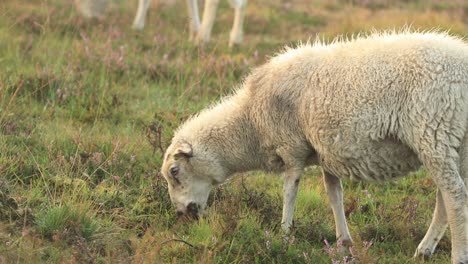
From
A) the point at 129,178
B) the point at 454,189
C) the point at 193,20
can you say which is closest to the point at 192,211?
the point at 129,178

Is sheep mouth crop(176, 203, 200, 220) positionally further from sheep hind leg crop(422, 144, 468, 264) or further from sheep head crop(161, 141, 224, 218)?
sheep hind leg crop(422, 144, 468, 264)

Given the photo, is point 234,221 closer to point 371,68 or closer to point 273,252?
point 273,252

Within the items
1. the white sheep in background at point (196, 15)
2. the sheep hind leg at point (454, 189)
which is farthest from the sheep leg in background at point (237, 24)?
the sheep hind leg at point (454, 189)

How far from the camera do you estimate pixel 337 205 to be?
20.4ft

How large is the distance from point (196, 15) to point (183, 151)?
5.98 m

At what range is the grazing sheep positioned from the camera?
5.21 m

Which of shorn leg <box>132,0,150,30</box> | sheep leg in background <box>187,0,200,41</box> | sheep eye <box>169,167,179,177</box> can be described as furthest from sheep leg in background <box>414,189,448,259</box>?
shorn leg <box>132,0,150,30</box>

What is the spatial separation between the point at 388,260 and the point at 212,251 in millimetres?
1321

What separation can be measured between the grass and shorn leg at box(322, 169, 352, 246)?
0.12 m

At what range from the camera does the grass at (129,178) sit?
5.55 metres

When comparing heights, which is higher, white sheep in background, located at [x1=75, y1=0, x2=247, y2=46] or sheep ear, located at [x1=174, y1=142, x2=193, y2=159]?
white sheep in background, located at [x1=75, y1=0, x2=247, y2=46]

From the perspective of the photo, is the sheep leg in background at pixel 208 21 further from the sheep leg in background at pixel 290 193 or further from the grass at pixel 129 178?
the sheep leg in background at pixel 290 193

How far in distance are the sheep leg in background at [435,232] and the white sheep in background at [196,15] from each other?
5.50 meters

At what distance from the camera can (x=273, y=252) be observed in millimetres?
5555
